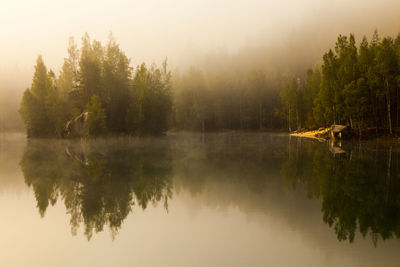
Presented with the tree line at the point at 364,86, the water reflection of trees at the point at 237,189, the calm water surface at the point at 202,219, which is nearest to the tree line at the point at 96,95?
the tree line at the point at 364,86

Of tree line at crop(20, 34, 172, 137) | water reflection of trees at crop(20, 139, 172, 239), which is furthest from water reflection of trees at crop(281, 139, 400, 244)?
tree line at crop(20, 34, 172, 137)

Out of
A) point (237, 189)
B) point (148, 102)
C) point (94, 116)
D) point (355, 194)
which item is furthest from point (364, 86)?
point (94, 116)

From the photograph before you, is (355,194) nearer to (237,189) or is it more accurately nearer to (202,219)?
(237,189)

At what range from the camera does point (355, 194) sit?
37.9 feet

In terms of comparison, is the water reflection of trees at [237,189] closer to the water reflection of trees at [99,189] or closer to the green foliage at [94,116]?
the water reflection of trees at [99,189]

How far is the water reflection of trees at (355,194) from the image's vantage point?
806 centimetres

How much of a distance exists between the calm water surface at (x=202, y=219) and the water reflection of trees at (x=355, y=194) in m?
0.04

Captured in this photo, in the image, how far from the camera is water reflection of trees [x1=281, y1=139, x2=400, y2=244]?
8062mm

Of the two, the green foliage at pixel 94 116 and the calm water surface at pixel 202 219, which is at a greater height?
the green foliage at pixel 94 116

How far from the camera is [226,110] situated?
332 ft

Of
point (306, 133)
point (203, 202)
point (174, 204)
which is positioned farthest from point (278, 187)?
point (306, 133)

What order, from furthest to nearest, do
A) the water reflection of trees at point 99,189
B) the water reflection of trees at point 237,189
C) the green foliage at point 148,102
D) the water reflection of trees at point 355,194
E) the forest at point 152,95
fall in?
the green foliage at point 148,102, the forest at point 152,95, the water reflection of trees at point 99,189, the water reflection of trees at point 237,189, the water reflection of trees at point 355,194

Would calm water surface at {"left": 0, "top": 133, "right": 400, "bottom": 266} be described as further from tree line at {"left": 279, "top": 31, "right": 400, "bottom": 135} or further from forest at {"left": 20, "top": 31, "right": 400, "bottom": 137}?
forest at {"left": 20, "top": 31, "right": 400, "bottom": 137}

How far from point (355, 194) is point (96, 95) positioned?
53.0 metres
